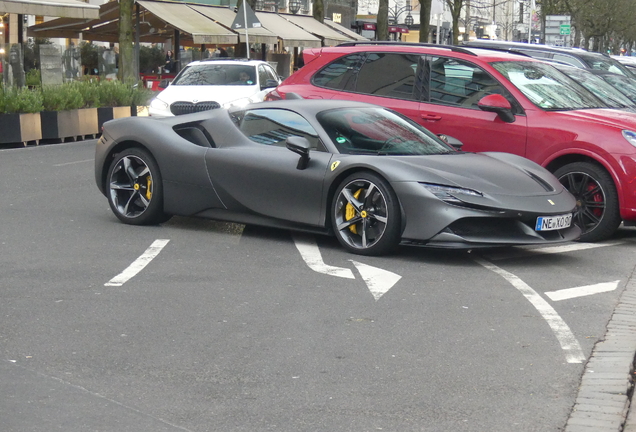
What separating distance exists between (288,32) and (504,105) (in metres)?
33.6

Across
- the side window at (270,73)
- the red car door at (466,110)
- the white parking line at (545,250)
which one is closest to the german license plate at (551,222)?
the white parking line at (545,250)

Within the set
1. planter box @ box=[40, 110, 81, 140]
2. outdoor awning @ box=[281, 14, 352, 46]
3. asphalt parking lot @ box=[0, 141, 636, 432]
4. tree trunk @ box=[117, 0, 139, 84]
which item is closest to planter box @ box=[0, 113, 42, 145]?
planter box @ box=[40, 110, 81, 140]

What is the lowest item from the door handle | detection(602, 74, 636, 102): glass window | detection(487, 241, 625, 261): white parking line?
detection(487, 241, 625, 261): white parking line

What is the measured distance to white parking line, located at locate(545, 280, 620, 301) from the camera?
7363 mm

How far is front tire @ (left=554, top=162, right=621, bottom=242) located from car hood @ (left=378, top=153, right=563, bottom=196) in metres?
0.95

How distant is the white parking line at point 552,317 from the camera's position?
5.84 m

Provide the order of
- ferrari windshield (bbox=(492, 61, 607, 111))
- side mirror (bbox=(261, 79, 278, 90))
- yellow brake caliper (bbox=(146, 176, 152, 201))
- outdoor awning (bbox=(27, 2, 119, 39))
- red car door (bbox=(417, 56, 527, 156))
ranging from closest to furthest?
yellow brake caliper (bbox=(146, 176, 152, 201)), red car door (bbox=(417, 56, 527, 156)), ferrari windshield (bbox=(492, 61, 607, 111)), side mirror (bbox=(261, 79, 278, 90)), outdoor awning (bbox=(27, 2, 119, 39))

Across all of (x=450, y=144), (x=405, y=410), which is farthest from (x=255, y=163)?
(x=405, y=410)

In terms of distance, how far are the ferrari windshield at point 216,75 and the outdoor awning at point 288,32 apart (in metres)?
19.1

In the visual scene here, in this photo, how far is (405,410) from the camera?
4770mm

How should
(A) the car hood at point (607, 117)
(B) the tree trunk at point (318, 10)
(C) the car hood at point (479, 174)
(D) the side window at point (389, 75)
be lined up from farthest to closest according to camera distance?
(B) the tree trunk at point (318, 10)
(D) the side window at point (389, 75)
(A) the car hood at point (607, 117)
(C) the car hood at point (479, 174)

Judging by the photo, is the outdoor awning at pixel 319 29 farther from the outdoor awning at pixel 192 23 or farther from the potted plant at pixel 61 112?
the potted plant at pixel 61 112

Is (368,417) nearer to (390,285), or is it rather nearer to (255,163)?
(390,285)

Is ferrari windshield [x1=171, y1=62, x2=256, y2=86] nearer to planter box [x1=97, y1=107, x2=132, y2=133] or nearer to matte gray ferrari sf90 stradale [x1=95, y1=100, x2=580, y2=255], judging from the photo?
planter box [x1=97, y1=107, x2=132, y2=133]
